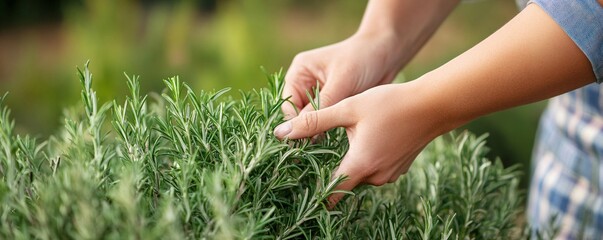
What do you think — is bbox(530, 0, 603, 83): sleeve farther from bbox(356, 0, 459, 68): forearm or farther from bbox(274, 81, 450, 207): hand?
bbox(356, 0, 459, 68): forearm

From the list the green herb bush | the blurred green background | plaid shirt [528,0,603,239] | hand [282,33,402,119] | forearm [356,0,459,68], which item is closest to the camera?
the green herb bush

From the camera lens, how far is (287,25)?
4516 mm

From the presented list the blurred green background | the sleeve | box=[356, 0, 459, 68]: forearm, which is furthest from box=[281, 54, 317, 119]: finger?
the blurred green background

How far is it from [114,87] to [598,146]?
72.0 inches

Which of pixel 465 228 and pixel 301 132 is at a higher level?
pixel 301 132

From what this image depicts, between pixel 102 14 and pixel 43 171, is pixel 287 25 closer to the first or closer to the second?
pixel 102 14

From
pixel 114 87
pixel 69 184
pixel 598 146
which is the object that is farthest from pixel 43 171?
pixel 114 87

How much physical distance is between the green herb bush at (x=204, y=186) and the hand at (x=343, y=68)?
5.9 inches

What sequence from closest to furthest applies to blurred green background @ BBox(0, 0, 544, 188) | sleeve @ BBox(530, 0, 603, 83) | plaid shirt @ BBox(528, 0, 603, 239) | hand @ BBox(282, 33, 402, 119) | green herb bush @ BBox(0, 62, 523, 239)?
green herb bush @ BBox(0, 62, 523, 239)
sleeve @ BBox(530, 0, 603, 83)
hand @ BBox(282, 33, 402, 119)
plaid shirt @ BBox(528, 0, 603, 239)
blurred green background @ BBox(0, 0, 544, 188)

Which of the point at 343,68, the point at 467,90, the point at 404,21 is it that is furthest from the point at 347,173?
the point at 404,21

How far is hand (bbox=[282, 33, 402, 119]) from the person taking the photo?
1110 mm

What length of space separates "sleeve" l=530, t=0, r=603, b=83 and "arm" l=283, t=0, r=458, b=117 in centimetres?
35

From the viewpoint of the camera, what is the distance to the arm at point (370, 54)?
112 centimetres

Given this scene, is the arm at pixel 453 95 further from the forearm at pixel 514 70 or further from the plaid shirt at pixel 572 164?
the plaid shirt at pixel 572 164
